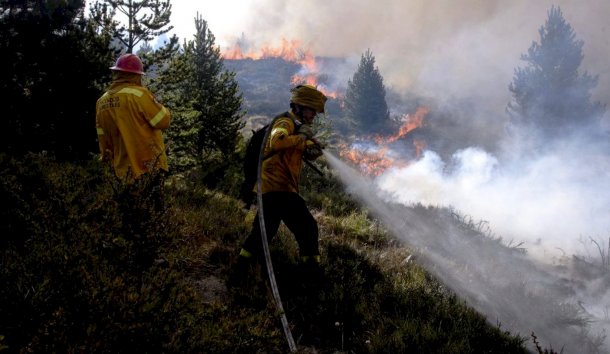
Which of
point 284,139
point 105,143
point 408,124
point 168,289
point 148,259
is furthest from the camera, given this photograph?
point 408,124

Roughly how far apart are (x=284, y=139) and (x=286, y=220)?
3.25 ft

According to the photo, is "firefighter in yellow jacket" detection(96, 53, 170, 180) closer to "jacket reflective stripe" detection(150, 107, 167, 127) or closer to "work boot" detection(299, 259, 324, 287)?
"jacket reflective stripe" detection(150, 107, 167, 127)

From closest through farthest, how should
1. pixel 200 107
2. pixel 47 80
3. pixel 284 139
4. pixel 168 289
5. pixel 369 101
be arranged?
pixel 168 289 < pixel 284 139 < pixel 47 80 < pixel 200 107 < pixel 369 101

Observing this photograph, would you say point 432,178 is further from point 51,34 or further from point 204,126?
point 51,34

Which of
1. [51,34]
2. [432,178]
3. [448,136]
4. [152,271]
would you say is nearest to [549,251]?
[432,178]

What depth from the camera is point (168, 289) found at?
257cm

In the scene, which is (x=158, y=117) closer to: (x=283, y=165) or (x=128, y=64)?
(x=128, y=64)

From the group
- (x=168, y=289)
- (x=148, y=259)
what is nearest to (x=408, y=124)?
(x=148, y=259)

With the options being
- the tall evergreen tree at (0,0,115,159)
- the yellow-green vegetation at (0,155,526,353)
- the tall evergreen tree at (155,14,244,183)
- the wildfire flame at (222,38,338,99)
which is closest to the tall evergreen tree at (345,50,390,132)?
the wildfire flame at (222,38,338,99)

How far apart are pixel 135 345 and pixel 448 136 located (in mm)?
60687

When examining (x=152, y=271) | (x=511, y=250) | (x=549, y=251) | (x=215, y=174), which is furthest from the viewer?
(x=215, y=174)

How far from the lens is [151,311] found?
2248mm

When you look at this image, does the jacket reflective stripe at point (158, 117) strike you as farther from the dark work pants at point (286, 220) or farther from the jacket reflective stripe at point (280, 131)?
the dark work pants at point (286, 220)

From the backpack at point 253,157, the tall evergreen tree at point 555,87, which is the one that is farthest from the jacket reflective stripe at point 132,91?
the tall evergreen tree at point 555,87
